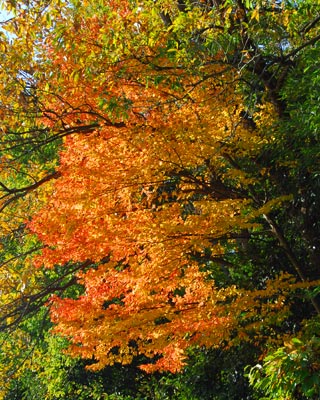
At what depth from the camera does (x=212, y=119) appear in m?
7.61

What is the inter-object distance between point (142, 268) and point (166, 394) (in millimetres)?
7170

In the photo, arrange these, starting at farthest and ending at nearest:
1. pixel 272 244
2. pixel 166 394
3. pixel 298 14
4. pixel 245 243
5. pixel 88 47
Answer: pixel 166 394 < pixel 245 243 < pixel 272 244 < pixel 88 47 < pixel 298 14

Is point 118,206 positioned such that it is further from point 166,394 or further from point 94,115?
point 166,394

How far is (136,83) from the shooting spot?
862 cm

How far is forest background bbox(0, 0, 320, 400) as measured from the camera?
23.3 feet

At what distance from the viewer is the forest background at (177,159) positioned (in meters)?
7.11

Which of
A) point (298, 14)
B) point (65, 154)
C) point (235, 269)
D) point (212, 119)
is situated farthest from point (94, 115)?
point (235, 269)

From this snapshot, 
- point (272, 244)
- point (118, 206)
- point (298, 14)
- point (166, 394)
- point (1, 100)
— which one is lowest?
point (166, 394)

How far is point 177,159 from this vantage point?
25.1 ft

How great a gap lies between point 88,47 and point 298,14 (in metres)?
3.37

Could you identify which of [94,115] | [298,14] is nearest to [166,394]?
[94,115]

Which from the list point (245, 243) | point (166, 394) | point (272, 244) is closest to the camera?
point (272, 244)

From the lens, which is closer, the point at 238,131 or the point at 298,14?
the point at 298,14

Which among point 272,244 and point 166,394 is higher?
point 272,244
